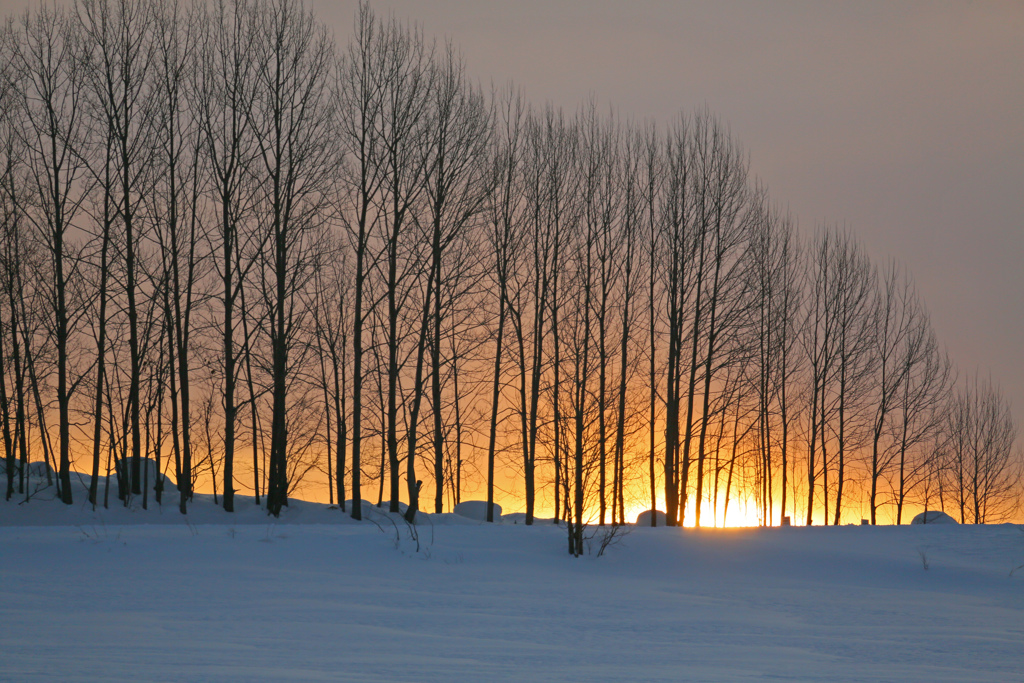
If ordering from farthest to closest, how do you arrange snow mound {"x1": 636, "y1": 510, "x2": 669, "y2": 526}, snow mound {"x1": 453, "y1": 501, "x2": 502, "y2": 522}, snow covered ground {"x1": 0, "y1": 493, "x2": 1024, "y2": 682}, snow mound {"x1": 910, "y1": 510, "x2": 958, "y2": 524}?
snow mound {"x1": 910, "y1": 510, "x2": 958, "y2": 524}, snow mound {"x1": 453, "y1": 501, "x2": 502, "y2": 522}, snow mound {"x1": 636, "y1": 510, "x2": 669, "y2": 526}, snow covered ground {"x1": 0, "y1": 493, "x2": 1024, "y2": 682}

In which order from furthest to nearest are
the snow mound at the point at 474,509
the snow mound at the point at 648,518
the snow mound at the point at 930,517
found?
1. the snow mound at the point at 930,517
2. the snow mound at the point at 474,509
3. the snow mound at the point at 648,518

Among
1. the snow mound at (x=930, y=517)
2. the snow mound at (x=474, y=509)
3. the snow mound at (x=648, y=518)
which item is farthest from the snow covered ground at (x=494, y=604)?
the snow mound at (x=930, y=517)

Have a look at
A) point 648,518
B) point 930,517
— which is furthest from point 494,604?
point 930,517

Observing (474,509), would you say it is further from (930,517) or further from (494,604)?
(494,604)

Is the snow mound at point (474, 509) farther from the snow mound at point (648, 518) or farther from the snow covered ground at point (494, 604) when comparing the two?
the snow covered ground at point (494, 604)

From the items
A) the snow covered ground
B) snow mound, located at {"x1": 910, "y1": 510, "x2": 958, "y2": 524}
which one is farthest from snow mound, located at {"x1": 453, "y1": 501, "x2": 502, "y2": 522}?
snow mound, located at {"x1": 910, "y1": 510, "x2": 958, "y2": 524}

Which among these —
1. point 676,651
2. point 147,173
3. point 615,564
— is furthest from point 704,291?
point 676,651

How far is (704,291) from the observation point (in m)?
21.9

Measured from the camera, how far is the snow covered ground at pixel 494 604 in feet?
17.9

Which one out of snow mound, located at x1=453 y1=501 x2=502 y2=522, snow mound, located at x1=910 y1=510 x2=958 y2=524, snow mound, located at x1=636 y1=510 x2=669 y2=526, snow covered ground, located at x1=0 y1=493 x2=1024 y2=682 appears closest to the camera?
snow covered ground, located at x1=0 y1=493 x2=1024 y2=682

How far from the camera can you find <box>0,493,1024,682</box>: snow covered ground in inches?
214

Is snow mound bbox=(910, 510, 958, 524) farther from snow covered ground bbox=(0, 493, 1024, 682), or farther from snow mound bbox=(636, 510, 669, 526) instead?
snow covered ground bbox=(0, 493, 1024, 682)

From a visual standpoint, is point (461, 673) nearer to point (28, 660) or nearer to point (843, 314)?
point (28, 660)

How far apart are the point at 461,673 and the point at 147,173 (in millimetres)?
15616
